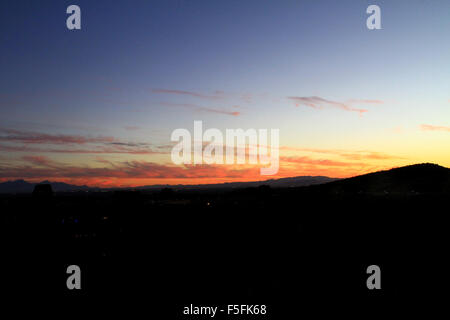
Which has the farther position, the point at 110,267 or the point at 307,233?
the point at 307,233

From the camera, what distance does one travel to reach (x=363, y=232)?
65.8 m

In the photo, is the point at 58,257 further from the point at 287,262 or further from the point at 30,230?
the point at 30,230

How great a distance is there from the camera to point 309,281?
105 ft

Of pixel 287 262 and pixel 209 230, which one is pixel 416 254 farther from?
pixel 209 230

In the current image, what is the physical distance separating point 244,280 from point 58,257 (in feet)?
87.3

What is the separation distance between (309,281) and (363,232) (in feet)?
126

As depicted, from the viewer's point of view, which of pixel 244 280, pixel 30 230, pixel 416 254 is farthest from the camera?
pixel 30 230
